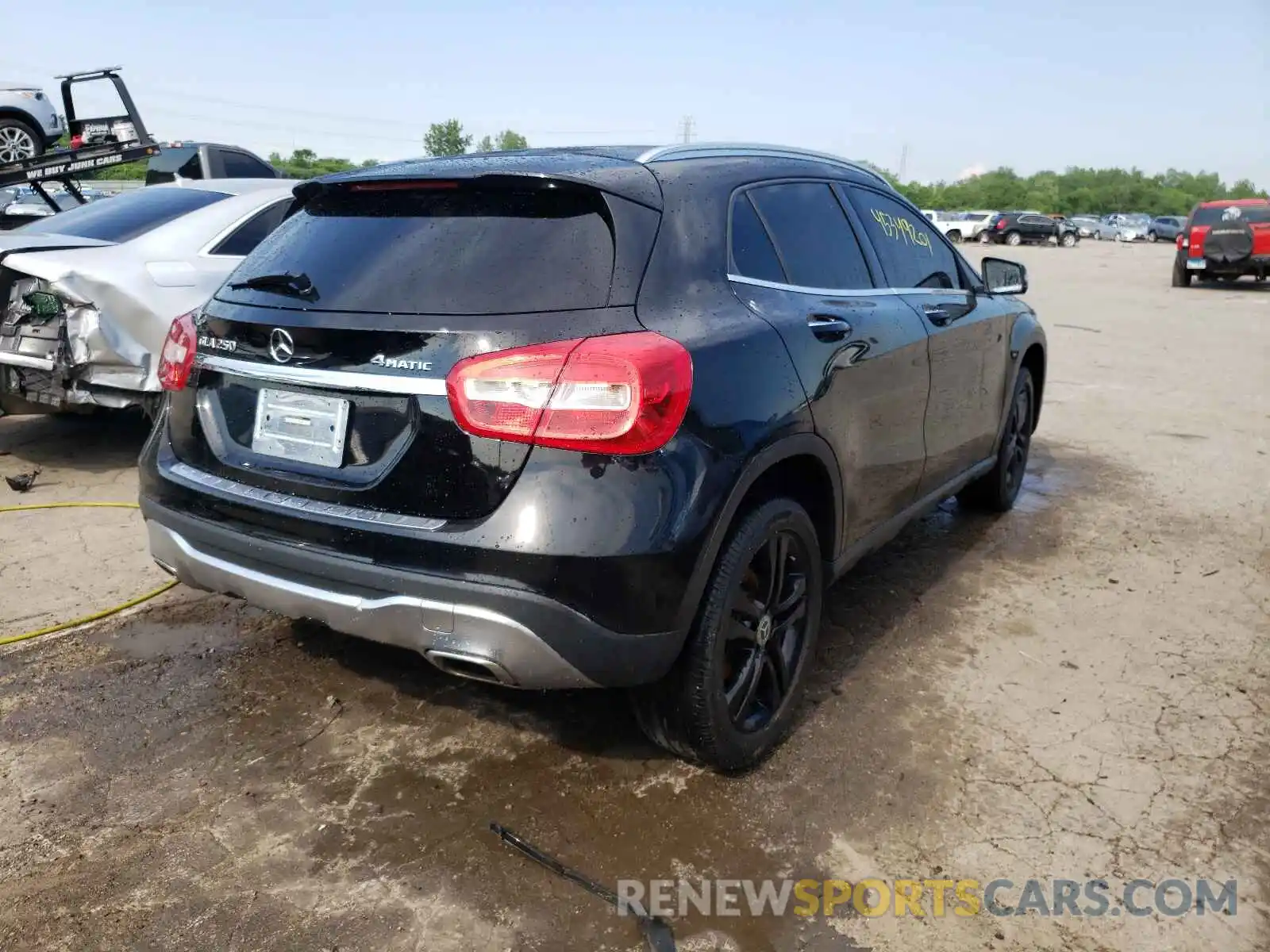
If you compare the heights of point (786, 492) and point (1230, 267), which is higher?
point (1230, 267)

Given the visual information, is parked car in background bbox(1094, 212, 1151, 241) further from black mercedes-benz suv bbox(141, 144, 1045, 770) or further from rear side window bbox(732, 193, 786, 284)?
black mercedes-benz suv bbox(141, 144, 1045, 770)

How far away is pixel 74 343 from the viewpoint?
525 centimetres

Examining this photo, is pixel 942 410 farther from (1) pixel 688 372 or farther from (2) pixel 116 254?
(2) pixel 116 254

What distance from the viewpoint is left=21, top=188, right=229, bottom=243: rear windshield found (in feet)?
19.1

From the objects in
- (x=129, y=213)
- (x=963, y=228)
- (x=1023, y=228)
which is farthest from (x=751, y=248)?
(x=963, y=228)

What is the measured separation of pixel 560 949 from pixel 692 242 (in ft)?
5.78

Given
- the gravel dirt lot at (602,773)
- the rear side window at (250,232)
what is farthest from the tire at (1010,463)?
the rear side window at (250,232)

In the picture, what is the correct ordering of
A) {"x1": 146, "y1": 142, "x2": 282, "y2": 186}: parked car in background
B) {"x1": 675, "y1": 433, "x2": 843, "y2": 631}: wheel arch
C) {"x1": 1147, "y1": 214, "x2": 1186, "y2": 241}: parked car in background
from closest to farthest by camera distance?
{"x1": 675, "y1": 433, "x2": 843, "y2": 631}: wheel arch, {"x1": 146, "y1": 142, "x2": 282, "y2": 186}: parked car in background, {"x1": 1147, "y1": 214, "x2": 1186, "y2": 241}: parked car in background

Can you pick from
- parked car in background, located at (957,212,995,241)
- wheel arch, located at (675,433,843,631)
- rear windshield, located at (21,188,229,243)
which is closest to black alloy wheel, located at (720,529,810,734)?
wheel arch, located at (675,433,843,631)

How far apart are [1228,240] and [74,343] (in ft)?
69.3

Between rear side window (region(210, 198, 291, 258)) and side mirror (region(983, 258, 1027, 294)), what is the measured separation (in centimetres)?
392

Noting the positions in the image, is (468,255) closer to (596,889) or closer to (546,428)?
(546,428)

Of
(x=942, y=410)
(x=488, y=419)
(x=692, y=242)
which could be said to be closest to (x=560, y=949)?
(x=488, y=419)

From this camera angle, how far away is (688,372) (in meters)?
2.38
